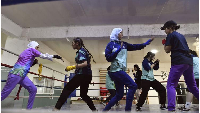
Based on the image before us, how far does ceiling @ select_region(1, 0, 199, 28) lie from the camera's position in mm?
4168

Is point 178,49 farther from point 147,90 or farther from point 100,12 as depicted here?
point 100,12

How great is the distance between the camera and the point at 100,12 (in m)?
4.62

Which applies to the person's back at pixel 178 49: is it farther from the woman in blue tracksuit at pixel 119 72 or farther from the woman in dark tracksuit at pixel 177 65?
the woman in blue tracksuit at pixel 119 72

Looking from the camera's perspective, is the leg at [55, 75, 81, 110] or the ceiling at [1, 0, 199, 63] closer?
the leg at [55, 75, 81, 110]

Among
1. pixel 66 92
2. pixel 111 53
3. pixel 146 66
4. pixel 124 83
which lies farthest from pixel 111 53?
pixel 146 66

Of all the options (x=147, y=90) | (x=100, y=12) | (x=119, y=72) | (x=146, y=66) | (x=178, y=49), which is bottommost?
(x=147, y=90)

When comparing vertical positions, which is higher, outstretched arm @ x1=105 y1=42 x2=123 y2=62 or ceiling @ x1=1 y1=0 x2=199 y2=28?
ceiling @ x1=1 y1=0 x2=199 y2=28

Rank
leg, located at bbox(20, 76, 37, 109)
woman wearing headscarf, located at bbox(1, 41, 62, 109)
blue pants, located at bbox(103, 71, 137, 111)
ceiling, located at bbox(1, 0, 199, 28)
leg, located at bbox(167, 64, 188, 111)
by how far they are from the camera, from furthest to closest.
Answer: ceiling, located at bbox(1, 0, 199, 28) < leg, located at bbox(20, 76, 37, 109) < woman wearing headscarf, located at bbox(1, 41, 62, 109) < blue pants, located at bbox(103, 71, 137, 111) < leg, located at bbox(167, 64, 188, 111)

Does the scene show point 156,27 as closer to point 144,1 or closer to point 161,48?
point 144,1

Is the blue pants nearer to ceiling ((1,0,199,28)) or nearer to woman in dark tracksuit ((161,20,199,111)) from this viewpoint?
woman in dark tracksuit ((161,20,199,111))

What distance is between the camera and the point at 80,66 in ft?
6.79

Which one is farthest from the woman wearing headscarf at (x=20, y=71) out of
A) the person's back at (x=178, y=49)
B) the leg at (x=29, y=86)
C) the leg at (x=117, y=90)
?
the person's back at (x=178, y=49)

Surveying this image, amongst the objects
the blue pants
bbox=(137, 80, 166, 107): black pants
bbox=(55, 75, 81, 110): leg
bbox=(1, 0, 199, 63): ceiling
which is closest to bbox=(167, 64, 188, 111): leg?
the blue pants

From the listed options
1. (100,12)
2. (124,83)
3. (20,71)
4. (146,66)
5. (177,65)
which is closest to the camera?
(177,65)
